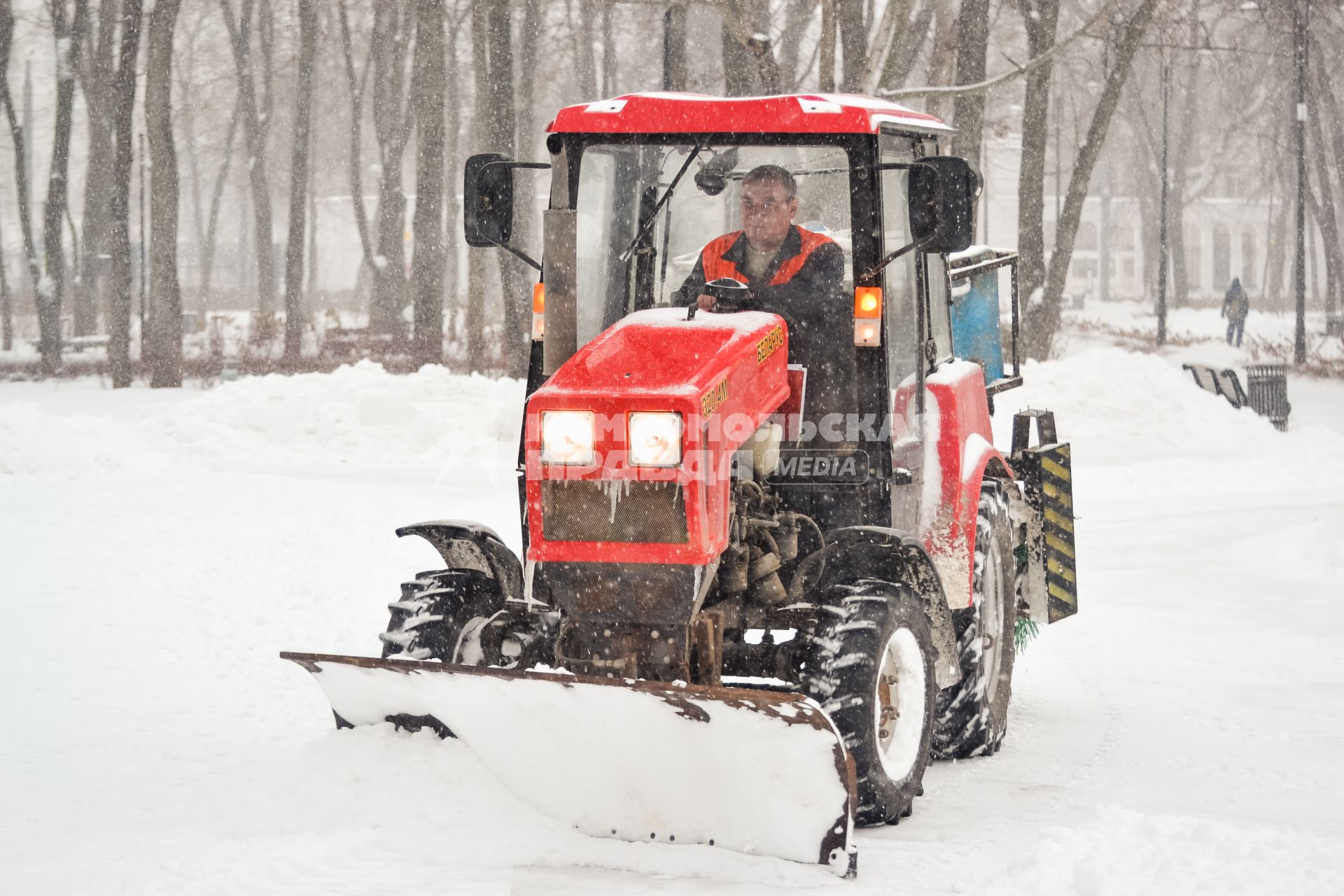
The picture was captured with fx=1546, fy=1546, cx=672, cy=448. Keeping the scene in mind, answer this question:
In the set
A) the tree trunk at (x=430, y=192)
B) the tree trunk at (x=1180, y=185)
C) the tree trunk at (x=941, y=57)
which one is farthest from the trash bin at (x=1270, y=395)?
the tree trunk at (x=1180, y=185)

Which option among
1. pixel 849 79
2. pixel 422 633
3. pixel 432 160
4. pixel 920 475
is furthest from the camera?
pixel 432 160

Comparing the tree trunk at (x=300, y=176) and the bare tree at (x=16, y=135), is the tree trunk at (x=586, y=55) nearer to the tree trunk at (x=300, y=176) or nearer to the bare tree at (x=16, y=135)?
the tree trunk at (x=300, y=176)

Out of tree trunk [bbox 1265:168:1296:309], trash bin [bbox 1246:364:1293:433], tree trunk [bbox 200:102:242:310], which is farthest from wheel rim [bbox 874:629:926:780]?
tree trunk [bbox 1265:168:1296:309]

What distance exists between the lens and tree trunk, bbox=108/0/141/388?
78.7ft

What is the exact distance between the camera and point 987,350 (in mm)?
8203

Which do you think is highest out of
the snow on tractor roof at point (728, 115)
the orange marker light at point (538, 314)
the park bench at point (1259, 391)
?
the snow on tractor roof at point (728, 115)

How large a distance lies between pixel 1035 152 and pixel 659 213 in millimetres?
20346

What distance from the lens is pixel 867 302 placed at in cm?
550

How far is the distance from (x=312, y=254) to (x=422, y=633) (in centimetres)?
4297

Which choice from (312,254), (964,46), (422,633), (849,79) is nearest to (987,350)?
(422,633)

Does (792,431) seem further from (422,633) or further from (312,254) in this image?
(312,254)

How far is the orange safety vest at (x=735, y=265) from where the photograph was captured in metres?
5.62

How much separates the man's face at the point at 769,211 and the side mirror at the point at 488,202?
2.85ft

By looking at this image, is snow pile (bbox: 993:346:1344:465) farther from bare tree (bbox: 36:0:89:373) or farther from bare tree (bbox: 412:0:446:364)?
bare tree (bbox: 36:0:89:373)
